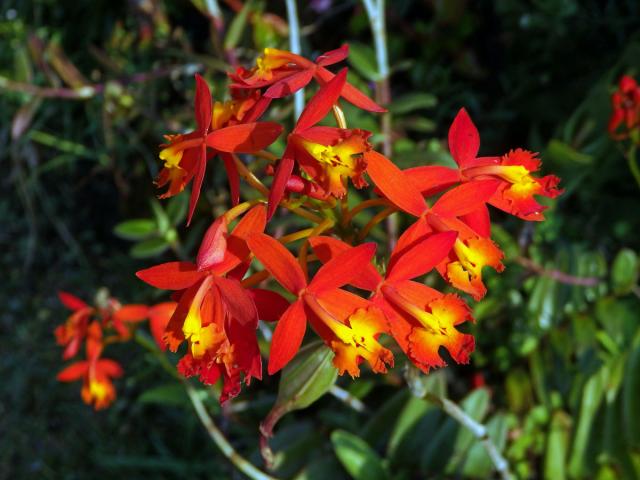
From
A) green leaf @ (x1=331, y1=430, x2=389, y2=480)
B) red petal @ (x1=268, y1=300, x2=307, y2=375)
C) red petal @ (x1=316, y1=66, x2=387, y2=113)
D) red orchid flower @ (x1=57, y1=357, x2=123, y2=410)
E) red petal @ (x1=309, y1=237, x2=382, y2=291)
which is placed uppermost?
red petal @ (x1=316, y1=66, x2=387, y2=113)

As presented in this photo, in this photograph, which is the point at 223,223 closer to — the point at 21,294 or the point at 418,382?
the point at 418,382

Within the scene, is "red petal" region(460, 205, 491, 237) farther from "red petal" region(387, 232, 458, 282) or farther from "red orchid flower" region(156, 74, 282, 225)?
"red orchid flower" region(156, 74, 282, 225)

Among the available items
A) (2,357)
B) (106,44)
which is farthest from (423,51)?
(2,357)

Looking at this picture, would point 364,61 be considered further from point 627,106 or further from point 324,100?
point 324,100

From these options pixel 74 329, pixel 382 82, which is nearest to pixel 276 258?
pixel 74 329

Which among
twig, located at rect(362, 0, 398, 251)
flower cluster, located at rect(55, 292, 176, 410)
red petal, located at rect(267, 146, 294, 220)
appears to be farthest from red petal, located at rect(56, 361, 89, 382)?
red petal, located at rect(267, 146, 294, 220)

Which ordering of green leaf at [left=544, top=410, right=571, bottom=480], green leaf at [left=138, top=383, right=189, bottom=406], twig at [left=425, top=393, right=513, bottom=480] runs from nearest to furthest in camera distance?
twig at [left=425, top=393, right=513, bottom=480] → green leaf at [left=544, top=410, right=571, bottom=480] → green leaf at [left=138, top=383, right=189, bottom=406]
